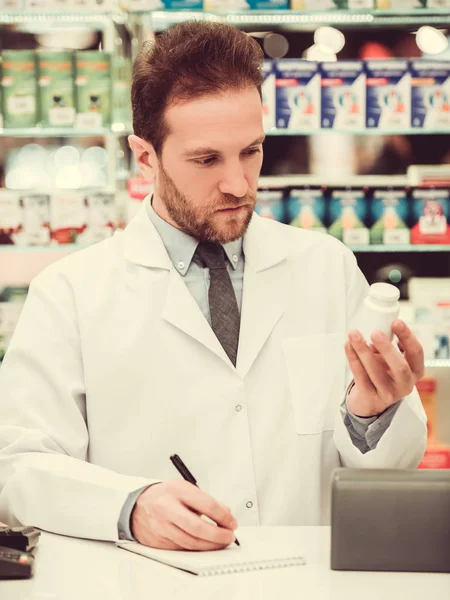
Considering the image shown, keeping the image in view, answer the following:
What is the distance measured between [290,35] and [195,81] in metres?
2.46

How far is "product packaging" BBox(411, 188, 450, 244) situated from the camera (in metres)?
3.85

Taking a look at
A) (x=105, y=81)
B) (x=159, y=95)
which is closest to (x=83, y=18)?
(x=105, y=81)

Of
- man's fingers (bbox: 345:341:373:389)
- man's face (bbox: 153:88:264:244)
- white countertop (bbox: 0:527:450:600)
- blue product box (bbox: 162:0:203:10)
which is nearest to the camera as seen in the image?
white countertop (bbox: 0:527:450:600)

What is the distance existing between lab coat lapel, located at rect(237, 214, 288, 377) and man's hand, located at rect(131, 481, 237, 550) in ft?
1.53

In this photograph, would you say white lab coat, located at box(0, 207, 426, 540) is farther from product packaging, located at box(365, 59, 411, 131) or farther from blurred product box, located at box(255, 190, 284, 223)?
product packaging, located at box(365, 59, 411, 131)

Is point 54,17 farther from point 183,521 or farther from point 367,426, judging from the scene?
point 183,521

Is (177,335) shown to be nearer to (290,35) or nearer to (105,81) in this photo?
(105,81)

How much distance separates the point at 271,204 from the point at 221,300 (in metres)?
1.94

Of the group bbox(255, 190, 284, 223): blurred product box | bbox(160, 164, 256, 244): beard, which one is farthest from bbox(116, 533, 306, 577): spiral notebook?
bbox(255, 190, 284, 223): blurred product box

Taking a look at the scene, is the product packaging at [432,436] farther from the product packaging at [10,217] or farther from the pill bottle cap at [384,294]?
the pill bottle cap at [384,294]

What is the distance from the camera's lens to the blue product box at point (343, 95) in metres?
3.78

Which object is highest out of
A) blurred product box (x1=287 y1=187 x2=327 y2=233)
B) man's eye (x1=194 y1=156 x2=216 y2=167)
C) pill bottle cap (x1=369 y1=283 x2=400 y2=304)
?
man's eye (x1=194 y1=156 x2=216 y2=167)

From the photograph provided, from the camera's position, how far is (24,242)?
3896 mm

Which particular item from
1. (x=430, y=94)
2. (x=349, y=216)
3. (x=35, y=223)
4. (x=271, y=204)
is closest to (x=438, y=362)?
(x=349, y=216)
